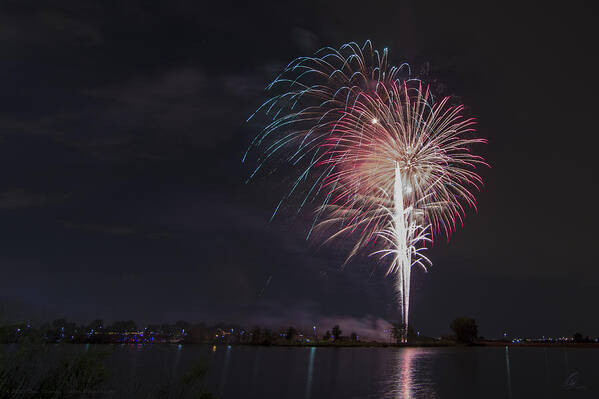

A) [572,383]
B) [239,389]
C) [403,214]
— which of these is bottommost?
[239,389]

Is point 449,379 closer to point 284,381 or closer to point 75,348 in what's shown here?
point 284,381

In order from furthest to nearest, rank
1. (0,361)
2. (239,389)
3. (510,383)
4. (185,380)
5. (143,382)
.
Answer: (510,383) < (239,389) < (185,380) < (143,382) < (0,361)

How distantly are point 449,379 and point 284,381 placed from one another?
2200cm

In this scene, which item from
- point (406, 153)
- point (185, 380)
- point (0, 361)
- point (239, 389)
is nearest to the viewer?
point (0, 361)

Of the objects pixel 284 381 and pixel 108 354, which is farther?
pixel 284 381

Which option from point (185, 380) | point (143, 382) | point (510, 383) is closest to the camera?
point (143, 382)

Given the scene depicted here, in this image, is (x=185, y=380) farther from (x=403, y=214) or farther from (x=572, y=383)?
(x=572, y=383)

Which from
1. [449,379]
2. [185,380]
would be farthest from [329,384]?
[185,380]

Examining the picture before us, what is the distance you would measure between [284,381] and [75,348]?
1664 inches

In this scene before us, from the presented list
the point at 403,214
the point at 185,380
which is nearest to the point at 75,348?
the point at 185,380

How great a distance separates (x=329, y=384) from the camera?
4559 centimetres

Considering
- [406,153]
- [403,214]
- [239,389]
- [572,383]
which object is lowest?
[239,389]

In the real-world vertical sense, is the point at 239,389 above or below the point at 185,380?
below

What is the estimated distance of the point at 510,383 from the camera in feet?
160
